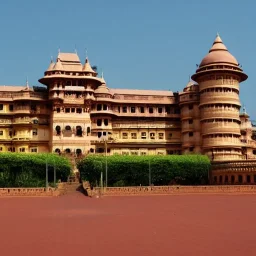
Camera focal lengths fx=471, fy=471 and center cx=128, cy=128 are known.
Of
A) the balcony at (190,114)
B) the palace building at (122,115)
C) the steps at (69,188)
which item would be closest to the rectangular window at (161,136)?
the palace building at (122,115)

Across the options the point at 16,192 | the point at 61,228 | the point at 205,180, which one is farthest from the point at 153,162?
the point at 61,228

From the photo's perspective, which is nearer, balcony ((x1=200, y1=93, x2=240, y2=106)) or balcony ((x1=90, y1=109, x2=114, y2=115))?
balcony ((x1=200, y1=93, x2=240, y2=106))

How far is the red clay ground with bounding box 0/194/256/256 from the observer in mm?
19594

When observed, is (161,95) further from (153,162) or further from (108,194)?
(108,194)

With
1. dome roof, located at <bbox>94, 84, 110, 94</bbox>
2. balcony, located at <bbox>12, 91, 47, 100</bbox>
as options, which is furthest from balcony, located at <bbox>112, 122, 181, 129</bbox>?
balcony, located at <bbox>12, 91, 47, 100</bbox>

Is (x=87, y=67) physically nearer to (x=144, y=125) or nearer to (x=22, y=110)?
(x=22, y=110)

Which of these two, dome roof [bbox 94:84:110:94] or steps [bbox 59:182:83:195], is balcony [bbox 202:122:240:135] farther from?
steps [bbox 59:182:83:195]

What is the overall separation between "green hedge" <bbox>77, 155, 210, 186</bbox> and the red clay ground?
25297 millimetres

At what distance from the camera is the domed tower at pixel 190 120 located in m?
73.4

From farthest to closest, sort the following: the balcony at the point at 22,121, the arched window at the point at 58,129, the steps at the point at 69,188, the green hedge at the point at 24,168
Result: 1. the balcony at the point at 22,121
2. the arched window at the point at 58,129
3. the green hedge at the point at 24,168
4. the steps at the point at 69,188

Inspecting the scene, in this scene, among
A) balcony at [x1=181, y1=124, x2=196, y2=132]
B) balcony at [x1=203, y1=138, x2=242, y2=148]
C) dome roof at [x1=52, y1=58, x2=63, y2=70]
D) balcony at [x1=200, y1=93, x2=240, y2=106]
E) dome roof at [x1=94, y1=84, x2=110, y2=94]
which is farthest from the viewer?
dome roof at [x1=94, y1=84, x2=110, y2=94]

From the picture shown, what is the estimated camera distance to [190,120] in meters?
75.1

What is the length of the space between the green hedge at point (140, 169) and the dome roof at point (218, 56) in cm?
1690

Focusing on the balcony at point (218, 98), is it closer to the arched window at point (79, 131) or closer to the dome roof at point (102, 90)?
the dome roof at point (102, 90)
